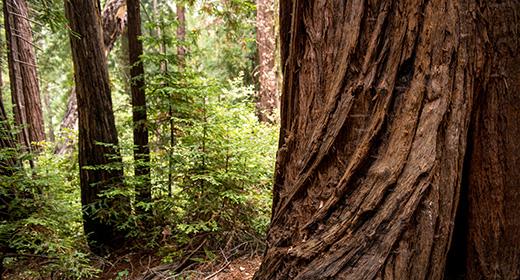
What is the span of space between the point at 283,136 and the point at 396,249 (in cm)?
111

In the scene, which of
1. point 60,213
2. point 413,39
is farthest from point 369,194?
point 60,213

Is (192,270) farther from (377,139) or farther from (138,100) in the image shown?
(377,139)

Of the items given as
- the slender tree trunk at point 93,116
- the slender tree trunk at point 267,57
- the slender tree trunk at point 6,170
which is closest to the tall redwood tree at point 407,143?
the slender tree trunk at point 6,170

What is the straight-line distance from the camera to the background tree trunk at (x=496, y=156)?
1852 mm

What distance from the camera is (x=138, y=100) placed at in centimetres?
505

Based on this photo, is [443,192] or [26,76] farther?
[26,76]

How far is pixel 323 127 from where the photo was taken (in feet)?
7.11

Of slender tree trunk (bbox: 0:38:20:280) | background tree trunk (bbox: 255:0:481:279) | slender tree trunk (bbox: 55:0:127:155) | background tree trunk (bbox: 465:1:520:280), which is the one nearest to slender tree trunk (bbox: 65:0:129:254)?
slender tree trunk (bbox: 0:38:20:280)

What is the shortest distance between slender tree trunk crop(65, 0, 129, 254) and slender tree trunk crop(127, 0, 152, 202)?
11.8 inches

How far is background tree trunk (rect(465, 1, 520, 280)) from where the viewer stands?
1852 mm

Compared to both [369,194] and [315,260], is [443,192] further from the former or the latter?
[315,260]

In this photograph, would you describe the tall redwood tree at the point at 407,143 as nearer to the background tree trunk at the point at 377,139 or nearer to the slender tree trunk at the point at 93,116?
the background tree trunk at the point at 377,139

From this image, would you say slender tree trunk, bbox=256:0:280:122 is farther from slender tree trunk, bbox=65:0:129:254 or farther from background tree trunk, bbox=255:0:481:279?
background tree trunk, bbox=255:0:481:279

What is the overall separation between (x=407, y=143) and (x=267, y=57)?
7.20 meters
